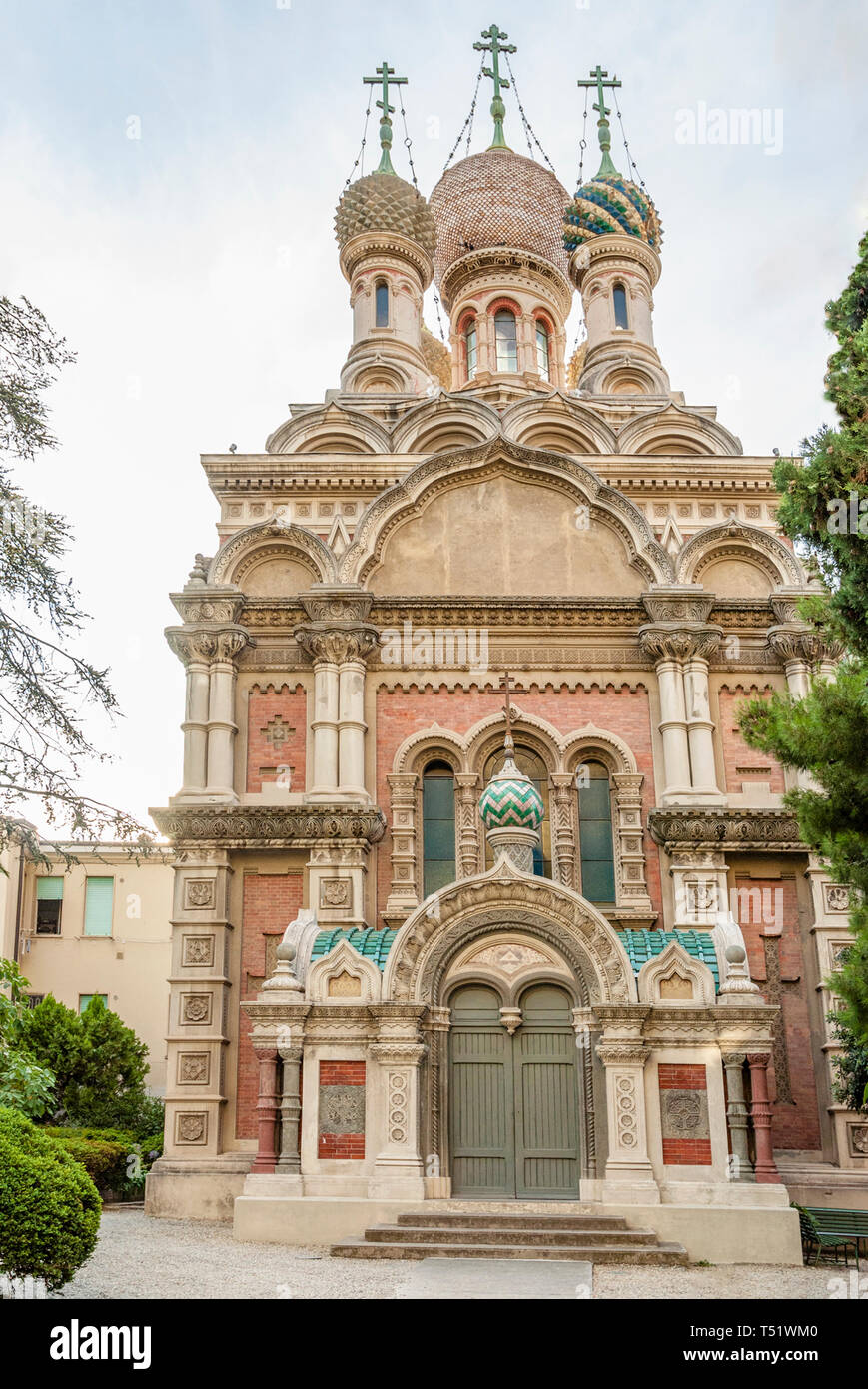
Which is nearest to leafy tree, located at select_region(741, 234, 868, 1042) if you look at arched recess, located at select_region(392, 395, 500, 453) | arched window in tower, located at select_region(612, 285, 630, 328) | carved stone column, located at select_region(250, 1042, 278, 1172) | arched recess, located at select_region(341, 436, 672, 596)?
carved stone column, located at select_region(250, 1042, 278, 1172)

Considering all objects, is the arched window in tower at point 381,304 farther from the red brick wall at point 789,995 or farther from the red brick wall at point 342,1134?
the red brick wall at point 342,1134

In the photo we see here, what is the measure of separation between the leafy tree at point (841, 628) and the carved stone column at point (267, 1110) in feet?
21.1

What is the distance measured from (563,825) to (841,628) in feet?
25.5

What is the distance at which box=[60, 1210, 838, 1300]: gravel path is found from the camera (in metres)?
10.3

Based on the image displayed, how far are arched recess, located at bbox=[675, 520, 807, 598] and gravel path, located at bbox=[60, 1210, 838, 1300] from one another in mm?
10406

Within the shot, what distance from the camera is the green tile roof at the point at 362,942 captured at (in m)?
15.2

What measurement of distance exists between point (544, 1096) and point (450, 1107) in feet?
3.55

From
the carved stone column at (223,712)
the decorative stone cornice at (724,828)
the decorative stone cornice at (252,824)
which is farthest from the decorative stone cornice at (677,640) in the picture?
the carved stone column at (223,712)

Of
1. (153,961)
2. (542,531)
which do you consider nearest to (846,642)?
(542,531)

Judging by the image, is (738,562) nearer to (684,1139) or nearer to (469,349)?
(684,1139)

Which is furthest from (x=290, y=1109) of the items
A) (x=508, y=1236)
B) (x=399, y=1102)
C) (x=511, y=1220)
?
(x=508, y=1236)

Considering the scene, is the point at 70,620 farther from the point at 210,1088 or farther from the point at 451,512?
A: the point at 451,512

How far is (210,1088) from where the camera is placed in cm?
1688

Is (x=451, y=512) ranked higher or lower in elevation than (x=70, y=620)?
higher
